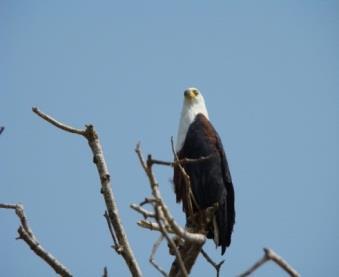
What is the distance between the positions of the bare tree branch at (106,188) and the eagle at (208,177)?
2.14 meters

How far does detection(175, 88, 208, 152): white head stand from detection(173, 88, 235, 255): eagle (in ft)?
0.20

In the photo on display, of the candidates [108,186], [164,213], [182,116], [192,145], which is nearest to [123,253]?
[108,186]

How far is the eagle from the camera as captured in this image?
714cm

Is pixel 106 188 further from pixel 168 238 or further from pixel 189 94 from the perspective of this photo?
pixel 189 94

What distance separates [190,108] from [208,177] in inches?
47.1

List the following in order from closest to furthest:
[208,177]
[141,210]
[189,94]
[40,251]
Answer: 1. [141,210]
2. [40,251]
3. [208,177]
4. [189,94]

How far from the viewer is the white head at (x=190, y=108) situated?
8023mm

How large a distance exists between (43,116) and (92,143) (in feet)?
1.44

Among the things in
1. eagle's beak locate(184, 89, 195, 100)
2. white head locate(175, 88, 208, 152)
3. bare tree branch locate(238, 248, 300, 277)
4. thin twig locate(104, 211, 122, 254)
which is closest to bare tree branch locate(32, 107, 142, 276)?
thin twig locate(104, 211, 122, 254)

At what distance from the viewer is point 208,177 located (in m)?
7.47

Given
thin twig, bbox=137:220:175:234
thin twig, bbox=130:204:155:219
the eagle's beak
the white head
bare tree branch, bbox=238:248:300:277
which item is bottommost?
bare tree branch, bbox=238:248:300:277

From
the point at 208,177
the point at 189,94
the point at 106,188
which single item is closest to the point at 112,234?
Result: the point at 106,188

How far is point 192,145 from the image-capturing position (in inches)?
298

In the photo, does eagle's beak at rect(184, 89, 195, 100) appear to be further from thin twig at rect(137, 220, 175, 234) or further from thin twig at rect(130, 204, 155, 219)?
thin twig at rect(130, 204, 155, 219)
